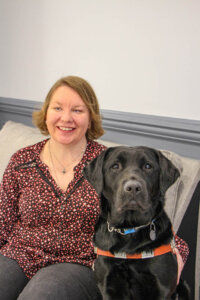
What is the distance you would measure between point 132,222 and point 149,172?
0.18 m

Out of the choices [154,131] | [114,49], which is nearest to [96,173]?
[154,131]

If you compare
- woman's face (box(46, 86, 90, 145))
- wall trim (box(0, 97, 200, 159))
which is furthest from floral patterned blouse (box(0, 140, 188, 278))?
wall trim (box(0, 97, 200, 159))

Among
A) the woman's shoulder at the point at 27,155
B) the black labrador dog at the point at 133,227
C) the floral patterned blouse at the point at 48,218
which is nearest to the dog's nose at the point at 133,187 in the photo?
the black labrador dog at the point at 133,227

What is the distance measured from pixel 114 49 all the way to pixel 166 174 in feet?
3.70

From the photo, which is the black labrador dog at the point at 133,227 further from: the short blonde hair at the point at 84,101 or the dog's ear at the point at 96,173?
the short blonde hair at the point at 84,101

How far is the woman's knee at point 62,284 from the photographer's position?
130 centimetres

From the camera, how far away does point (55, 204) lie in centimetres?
155

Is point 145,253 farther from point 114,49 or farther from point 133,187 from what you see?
point 114,49

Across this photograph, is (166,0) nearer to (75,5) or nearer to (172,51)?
(172,51)

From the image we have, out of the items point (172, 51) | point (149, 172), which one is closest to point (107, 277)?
point (149, 172)

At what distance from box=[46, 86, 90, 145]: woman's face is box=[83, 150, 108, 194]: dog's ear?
11.2 inches

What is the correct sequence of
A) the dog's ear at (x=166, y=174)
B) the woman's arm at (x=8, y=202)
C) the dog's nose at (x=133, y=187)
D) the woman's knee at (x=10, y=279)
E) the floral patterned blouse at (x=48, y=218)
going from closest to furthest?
the dog's nose at (x=133, y=187) → the dog's ear at (x=166, y=174) → the woman's knee at (x=10, y=279) → the floral patterned blouse at (x=48, y=218) → the woman's arm at (x=8, y=202)

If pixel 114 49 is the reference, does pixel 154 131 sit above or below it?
below

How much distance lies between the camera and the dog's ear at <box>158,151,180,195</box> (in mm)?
1278
